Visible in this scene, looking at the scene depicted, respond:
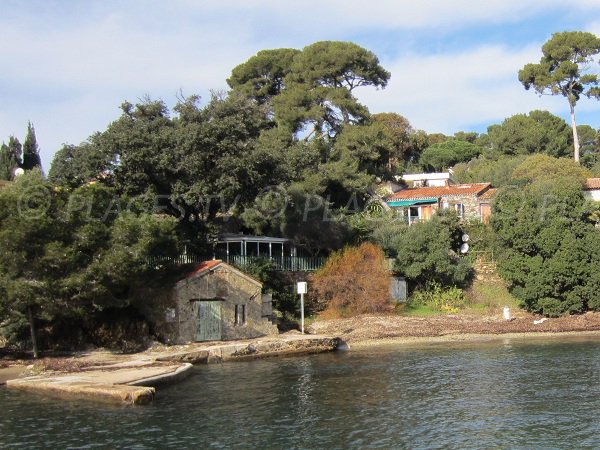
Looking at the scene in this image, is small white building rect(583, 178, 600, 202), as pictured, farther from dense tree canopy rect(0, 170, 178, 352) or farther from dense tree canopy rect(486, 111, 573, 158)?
dense tree canopy rect(0, 170, 178, 352)

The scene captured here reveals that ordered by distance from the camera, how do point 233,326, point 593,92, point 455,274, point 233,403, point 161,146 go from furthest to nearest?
1. point 593,92
2. point 455,274
3. point 161,146
4. point 233,326
5. point 233,403

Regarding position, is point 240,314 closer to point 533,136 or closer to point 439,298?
point 439,298

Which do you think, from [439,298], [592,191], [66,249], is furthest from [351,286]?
[592,191]

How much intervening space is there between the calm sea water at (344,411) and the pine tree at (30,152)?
46.5 meters

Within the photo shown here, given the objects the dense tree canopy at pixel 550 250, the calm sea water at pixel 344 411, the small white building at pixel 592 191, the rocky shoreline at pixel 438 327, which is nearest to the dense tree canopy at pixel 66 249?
the calm sea water at pixel 344 411

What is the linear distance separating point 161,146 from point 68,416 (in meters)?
19.7

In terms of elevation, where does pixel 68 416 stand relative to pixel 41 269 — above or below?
below

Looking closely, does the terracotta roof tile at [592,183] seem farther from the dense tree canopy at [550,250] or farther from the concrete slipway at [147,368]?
the concrete slipway at [147,368]

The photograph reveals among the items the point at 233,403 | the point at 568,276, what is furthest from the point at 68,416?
the point at 568,276

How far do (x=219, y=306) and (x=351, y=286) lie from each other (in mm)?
10682

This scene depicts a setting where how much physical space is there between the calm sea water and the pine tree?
Answer: 4654cm

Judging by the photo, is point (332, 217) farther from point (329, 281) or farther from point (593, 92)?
point (593, 92)

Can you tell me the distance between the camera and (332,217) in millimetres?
43312

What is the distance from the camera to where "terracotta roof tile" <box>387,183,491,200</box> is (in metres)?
58.3
